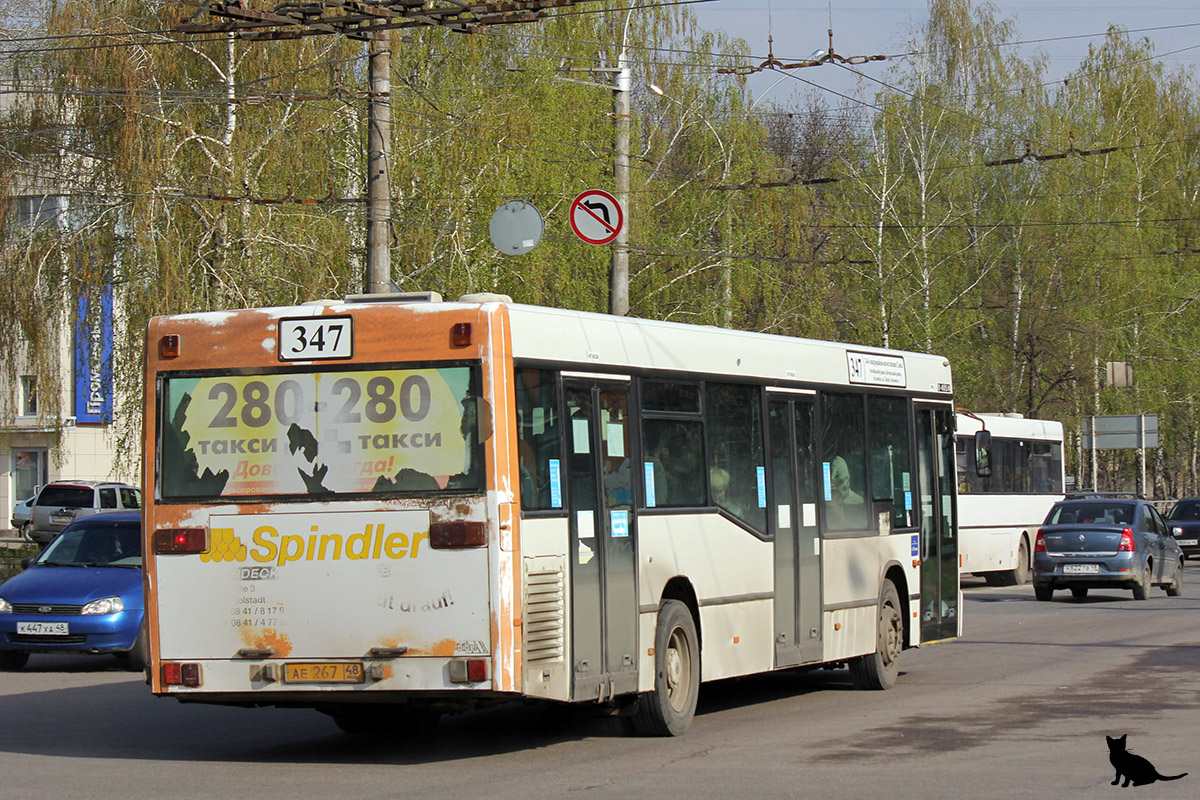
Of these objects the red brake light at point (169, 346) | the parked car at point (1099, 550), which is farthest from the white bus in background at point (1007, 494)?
the red brake light at point (169, 346)

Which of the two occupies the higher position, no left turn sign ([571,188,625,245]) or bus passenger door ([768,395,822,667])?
no left turn sign ([571,188,625,245])

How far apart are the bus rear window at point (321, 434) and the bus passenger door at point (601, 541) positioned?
0.90 m

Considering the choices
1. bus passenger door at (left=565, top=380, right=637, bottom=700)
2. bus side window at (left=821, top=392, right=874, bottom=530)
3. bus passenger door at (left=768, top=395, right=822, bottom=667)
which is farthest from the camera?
bus side window at (left=821, top=392, right=874, bottom=530)

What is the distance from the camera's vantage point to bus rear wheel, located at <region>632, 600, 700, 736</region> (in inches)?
465

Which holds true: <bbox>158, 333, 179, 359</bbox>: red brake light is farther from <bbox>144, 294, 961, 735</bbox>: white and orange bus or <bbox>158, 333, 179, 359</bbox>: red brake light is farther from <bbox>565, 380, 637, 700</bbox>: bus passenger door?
<bbox>565, 380, 637, 700</bbox>: bus passenger door

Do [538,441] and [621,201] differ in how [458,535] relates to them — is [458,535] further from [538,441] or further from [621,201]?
[621,201]

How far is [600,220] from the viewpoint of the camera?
24.2m

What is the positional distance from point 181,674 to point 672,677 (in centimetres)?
328

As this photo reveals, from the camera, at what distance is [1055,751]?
10836 mm

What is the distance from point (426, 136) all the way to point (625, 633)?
2288 cm

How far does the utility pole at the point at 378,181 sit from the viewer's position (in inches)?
838

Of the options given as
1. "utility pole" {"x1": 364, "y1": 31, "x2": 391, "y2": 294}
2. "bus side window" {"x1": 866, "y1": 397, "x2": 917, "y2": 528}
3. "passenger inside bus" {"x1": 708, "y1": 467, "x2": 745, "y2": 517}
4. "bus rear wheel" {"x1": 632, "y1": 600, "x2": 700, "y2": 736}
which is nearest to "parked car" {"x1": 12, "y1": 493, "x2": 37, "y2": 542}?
"utility pole" {"x1": 364, "y1": 31, "x2": 391, "y2": 294}

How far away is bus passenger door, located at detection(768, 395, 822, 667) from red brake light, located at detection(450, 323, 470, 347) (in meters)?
3.82

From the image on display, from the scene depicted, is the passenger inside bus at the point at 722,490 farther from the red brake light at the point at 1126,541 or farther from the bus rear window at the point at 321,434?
the red brake light at the point at 1126,541
